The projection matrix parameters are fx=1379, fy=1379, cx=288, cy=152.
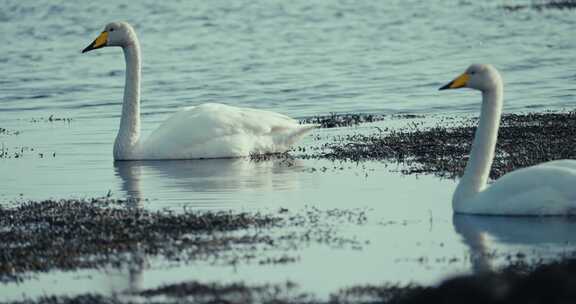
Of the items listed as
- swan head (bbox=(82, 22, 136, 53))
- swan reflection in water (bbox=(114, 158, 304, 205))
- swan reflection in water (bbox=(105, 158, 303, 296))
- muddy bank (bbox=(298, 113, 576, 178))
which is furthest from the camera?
swan head (bbox=(82, 22, 136, 53))

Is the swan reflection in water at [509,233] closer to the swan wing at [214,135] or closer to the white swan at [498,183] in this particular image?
the white swan at [498,183]

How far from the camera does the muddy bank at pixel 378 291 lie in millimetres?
7402

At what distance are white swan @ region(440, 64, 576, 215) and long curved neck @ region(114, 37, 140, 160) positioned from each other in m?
5.95

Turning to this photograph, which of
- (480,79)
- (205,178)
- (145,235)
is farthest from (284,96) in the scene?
(145,235)

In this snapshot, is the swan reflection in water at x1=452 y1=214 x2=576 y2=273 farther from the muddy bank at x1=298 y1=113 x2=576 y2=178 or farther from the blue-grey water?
the muddy bank at x1=298 y1=113 x2=576 y2=178

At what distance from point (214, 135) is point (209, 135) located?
7 cm

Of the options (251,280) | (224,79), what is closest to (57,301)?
(251,280)

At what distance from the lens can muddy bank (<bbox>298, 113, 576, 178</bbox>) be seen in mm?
15359

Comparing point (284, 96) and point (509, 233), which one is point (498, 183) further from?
point (284, 96)

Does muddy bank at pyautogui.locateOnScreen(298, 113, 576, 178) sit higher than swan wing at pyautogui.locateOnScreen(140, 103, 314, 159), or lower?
lower

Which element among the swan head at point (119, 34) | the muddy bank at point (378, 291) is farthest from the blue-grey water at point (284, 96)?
the swan head at point (119, 34)

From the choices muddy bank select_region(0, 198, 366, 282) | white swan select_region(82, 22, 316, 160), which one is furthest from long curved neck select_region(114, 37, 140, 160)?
muddy bank select_region(0, 198, 366, 282)

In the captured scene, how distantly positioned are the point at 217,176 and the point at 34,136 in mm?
5382

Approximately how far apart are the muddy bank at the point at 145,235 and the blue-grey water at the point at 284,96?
0.26 metres
